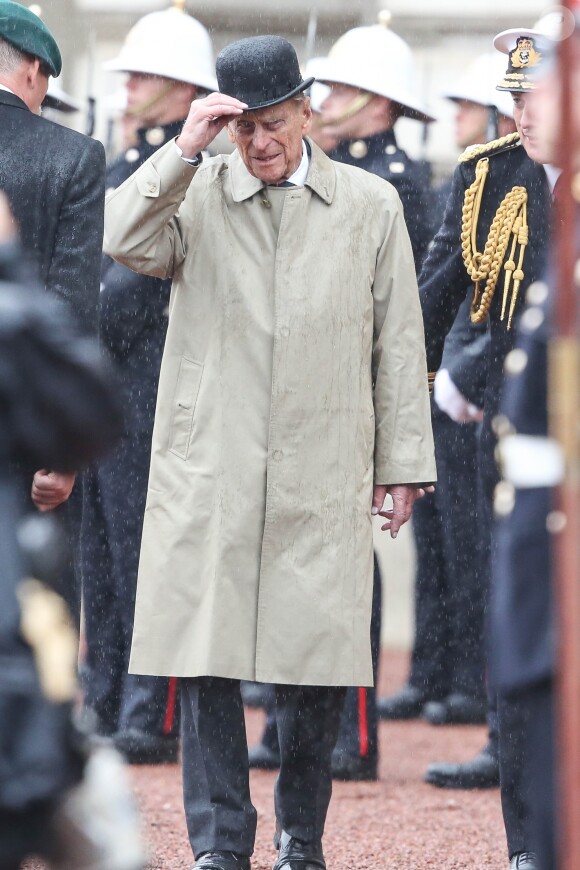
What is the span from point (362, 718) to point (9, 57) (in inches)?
104

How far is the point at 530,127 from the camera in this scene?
5.09m

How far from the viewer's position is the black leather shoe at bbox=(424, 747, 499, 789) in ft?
21.2

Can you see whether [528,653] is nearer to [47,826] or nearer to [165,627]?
[47,826]

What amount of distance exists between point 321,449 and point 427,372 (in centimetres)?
46

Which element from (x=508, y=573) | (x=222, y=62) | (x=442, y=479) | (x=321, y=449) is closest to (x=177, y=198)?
(x=222, y=62)

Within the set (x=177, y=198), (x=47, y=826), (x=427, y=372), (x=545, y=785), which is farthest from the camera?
(x=427, y=372)

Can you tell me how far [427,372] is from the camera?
5297mm

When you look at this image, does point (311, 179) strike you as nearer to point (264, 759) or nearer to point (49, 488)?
point (49, 488)

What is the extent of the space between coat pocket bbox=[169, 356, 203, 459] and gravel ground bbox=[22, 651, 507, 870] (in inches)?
45.9

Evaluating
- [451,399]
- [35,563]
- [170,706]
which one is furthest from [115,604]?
[35,563]

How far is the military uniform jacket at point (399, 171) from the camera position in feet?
22.5

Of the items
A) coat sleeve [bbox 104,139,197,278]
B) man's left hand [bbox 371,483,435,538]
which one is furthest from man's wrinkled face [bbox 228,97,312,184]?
man's left hand [bbox 371,483,435,538]

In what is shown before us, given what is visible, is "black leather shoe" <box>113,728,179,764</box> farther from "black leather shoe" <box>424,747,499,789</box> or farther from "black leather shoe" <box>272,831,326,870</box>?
"black leather shoe" <box>272,831,326,870</box>

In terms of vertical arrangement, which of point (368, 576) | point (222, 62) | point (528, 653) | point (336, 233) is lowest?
point (528, 653)
